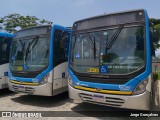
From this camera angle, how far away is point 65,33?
26.3 ft

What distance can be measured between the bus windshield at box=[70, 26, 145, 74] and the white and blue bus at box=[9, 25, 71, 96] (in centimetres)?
121

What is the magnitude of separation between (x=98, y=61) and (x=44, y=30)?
268cm

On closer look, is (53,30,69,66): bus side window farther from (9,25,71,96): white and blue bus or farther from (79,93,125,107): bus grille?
(79,93,125,107): bus grille

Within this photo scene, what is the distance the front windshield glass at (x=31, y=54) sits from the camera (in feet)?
23.2

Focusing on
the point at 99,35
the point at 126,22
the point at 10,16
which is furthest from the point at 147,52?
the point at 10,16

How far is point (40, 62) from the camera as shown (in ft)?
23.2

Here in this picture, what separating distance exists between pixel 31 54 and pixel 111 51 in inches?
125

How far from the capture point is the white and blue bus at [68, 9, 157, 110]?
504 cm

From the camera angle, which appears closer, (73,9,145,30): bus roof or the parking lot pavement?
(73,9,145,30): bus roof

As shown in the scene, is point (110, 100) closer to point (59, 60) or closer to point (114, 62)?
point (114, 62)

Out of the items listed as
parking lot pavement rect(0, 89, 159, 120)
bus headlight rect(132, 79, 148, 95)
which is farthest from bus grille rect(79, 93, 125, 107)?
parking lot pavement rect(0, 89, 159, 120)

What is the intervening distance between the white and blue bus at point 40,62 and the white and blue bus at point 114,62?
1.07 meters

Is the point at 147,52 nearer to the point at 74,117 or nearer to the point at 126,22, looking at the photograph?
the point at 126,22

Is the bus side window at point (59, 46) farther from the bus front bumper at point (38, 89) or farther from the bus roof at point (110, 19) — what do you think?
the bus roof at point (110, 19)
